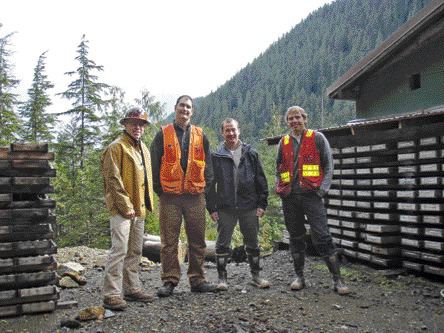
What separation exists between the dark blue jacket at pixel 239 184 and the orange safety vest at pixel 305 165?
324 mm

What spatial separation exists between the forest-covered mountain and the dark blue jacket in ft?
243

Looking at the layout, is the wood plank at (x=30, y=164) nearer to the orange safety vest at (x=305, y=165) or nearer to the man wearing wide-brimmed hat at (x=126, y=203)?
the man wearing wide-brimmed hat at (x=126, y=203)

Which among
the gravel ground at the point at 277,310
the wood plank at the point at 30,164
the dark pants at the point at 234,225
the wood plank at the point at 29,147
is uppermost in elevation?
the wood plank at the point at 29,147

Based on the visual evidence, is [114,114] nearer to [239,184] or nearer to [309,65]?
[239,184]

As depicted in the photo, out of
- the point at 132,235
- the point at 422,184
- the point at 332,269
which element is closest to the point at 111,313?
the point at 132,235

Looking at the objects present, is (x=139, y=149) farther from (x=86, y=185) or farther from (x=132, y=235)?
(x=86, y=185)

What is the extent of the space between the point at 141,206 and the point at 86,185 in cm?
1910

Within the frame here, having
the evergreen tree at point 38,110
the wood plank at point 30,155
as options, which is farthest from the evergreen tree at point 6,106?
the wood plank at point 30,155

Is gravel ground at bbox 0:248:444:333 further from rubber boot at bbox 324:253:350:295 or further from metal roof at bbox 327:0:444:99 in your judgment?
metal roof at bbox 327:0:444:99

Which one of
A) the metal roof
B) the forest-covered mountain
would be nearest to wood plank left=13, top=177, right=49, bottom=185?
the metal roof

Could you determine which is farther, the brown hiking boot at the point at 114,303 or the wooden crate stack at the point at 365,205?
the wooden crate stack at the point at 365,205

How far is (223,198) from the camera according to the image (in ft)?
21.1

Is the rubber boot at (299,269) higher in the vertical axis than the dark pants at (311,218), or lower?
lower

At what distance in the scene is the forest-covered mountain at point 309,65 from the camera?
97.1m
